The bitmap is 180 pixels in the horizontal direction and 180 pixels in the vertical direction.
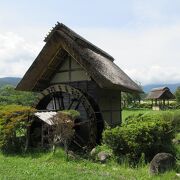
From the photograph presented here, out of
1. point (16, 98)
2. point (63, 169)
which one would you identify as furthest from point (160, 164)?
point (16, 98)

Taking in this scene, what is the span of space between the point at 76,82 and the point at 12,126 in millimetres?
4659

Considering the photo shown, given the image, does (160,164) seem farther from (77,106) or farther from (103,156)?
(77,106)

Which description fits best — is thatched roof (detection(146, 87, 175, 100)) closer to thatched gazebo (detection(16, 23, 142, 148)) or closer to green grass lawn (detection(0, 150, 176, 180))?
thatched gazebo (detection(16, 23, 142, 148))

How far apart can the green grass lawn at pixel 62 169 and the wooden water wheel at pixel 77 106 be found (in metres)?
2.70

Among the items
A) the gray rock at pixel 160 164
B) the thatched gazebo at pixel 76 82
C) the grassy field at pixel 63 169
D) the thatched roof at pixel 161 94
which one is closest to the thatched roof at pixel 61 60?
the thatched gazebo at pixel 76 82

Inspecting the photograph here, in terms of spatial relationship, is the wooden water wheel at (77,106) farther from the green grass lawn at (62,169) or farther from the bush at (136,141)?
the bush at (136,141)

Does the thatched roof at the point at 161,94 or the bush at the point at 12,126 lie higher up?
the thatched roof at the point at 161,94

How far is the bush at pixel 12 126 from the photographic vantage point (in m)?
12.8

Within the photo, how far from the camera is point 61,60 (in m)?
16.8

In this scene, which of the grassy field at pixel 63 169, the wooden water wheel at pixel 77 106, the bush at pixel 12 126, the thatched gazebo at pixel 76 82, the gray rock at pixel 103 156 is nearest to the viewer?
the grassy field at pixel 63 169

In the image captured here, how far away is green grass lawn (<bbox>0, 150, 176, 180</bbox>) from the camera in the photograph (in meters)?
8.80

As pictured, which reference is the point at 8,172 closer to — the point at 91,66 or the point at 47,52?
the point at 91,66

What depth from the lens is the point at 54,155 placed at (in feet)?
38.3

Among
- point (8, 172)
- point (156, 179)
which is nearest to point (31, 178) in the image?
point (8, 172)
